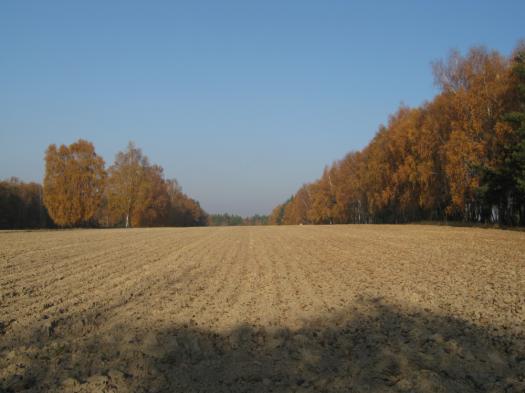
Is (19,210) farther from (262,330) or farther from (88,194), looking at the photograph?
(262,330)

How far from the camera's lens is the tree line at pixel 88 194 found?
5319 centimetres

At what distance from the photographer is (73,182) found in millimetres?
53281

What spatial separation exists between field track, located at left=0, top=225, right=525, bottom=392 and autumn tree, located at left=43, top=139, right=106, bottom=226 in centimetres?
4444

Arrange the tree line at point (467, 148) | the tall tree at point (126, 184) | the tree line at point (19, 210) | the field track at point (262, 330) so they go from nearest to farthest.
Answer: the field track at point (262, 330), the tree line at point (467, 148), the tall tree at point (126, 184), the tree line at point (19, 210)

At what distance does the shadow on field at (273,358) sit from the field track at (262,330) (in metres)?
0.02

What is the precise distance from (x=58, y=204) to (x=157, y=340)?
173 feet

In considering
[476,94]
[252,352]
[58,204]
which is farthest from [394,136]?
[252,352]

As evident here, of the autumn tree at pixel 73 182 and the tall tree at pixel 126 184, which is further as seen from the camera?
the tall tree at pixel 126 184

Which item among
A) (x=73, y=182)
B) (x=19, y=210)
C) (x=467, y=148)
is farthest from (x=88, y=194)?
(x=467, y=148)

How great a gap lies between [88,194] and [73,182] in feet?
8.20

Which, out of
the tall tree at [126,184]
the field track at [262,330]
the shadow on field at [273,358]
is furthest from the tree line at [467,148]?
the tall tree at [126,184]

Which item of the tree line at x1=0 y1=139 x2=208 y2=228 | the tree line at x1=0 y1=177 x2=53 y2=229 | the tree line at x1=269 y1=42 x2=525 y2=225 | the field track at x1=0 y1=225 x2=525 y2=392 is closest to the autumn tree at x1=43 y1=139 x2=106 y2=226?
the tree line at x1=0 y1=139 x2=208 y2=228

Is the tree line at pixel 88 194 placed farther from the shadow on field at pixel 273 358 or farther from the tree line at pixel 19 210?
the shadow on field at pixel 273 358

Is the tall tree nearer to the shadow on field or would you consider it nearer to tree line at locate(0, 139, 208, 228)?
tree line at locate(0, 139, 208, 228)
